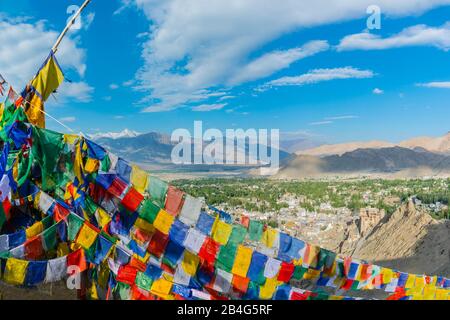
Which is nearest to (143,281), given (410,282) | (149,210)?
(149,210)

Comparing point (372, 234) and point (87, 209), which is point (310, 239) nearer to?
point (372, 234)

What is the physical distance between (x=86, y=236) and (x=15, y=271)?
47.7 inches

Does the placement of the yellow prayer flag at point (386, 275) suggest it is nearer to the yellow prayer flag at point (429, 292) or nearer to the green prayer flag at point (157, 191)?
the yellow prayer flag at point (429, 292)

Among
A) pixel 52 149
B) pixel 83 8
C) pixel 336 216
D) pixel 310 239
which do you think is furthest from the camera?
pixel 336 216

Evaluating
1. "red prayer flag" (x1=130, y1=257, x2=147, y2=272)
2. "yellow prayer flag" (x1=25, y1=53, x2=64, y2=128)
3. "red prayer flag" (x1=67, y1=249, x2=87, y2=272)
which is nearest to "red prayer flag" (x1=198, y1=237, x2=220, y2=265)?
"red prayer flag" (x1=130, y1=257, x2=147, y2=272)

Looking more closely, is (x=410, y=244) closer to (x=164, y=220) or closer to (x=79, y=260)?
(x=164, y=220)

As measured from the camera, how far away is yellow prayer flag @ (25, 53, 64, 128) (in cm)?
1013

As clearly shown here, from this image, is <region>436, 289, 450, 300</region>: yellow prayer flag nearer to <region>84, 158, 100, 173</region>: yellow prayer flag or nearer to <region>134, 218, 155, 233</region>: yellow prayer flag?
<region>134, 218, 155, 233</region>: yellow prayer flag

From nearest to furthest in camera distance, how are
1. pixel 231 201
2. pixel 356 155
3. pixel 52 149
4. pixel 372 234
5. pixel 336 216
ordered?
1. pixel 52 149
2. pixel 372 234
3. pixel 336 216
4. pixel 231 201
5. pixel 356 155

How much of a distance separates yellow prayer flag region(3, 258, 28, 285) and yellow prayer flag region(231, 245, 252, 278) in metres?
3.44

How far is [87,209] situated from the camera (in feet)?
28.9

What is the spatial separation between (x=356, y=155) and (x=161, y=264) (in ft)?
468

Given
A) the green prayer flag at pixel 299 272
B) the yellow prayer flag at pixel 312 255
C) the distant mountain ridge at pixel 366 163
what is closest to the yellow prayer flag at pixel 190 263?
the green prayer flag at pixel 299 272

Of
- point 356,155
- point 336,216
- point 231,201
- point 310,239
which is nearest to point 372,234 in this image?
point 310,239
